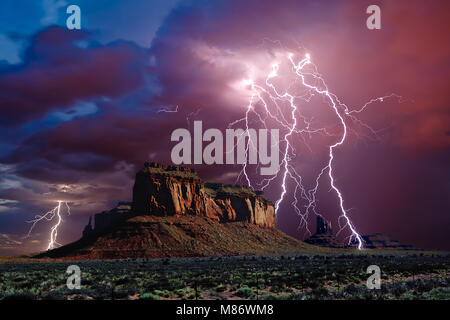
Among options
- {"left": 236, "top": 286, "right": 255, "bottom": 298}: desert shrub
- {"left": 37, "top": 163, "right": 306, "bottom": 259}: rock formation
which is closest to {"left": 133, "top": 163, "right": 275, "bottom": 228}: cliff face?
{"left": 37, "top": 163, "right": 306, "bottom": 259}: rock formation

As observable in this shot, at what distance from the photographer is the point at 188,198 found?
12462 cm

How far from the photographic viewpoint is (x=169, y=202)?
115 m

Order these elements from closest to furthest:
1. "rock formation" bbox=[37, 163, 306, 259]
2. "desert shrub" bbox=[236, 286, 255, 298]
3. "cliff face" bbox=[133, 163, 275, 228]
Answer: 1. "desert shrub" bbox=[236, 286, 255, 298]
2. "rock formation" bbox=[37, 163, 306, 259]
3. "cliff face" bbox=[133, 163, 275, 228]

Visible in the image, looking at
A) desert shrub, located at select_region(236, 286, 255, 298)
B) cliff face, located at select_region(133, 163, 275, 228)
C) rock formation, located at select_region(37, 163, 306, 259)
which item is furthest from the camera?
cliff face, located at select_region(133, 163, 275, 228)

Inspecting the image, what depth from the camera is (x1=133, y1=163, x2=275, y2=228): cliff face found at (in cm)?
11369

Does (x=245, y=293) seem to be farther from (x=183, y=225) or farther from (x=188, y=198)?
(x=188, y=198)

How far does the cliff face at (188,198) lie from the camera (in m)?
114

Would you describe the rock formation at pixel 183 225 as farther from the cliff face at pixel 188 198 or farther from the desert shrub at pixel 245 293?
the desert shrub at pixel 245 293

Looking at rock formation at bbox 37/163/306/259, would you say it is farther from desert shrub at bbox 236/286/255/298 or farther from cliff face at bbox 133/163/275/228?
desert shrub at bbox 236/286/255/298

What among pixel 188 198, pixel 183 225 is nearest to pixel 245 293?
pixel 183 225

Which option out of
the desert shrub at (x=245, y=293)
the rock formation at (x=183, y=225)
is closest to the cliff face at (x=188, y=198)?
the rock formation at (x=183, y=225)

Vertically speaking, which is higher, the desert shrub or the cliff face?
the cliff face
